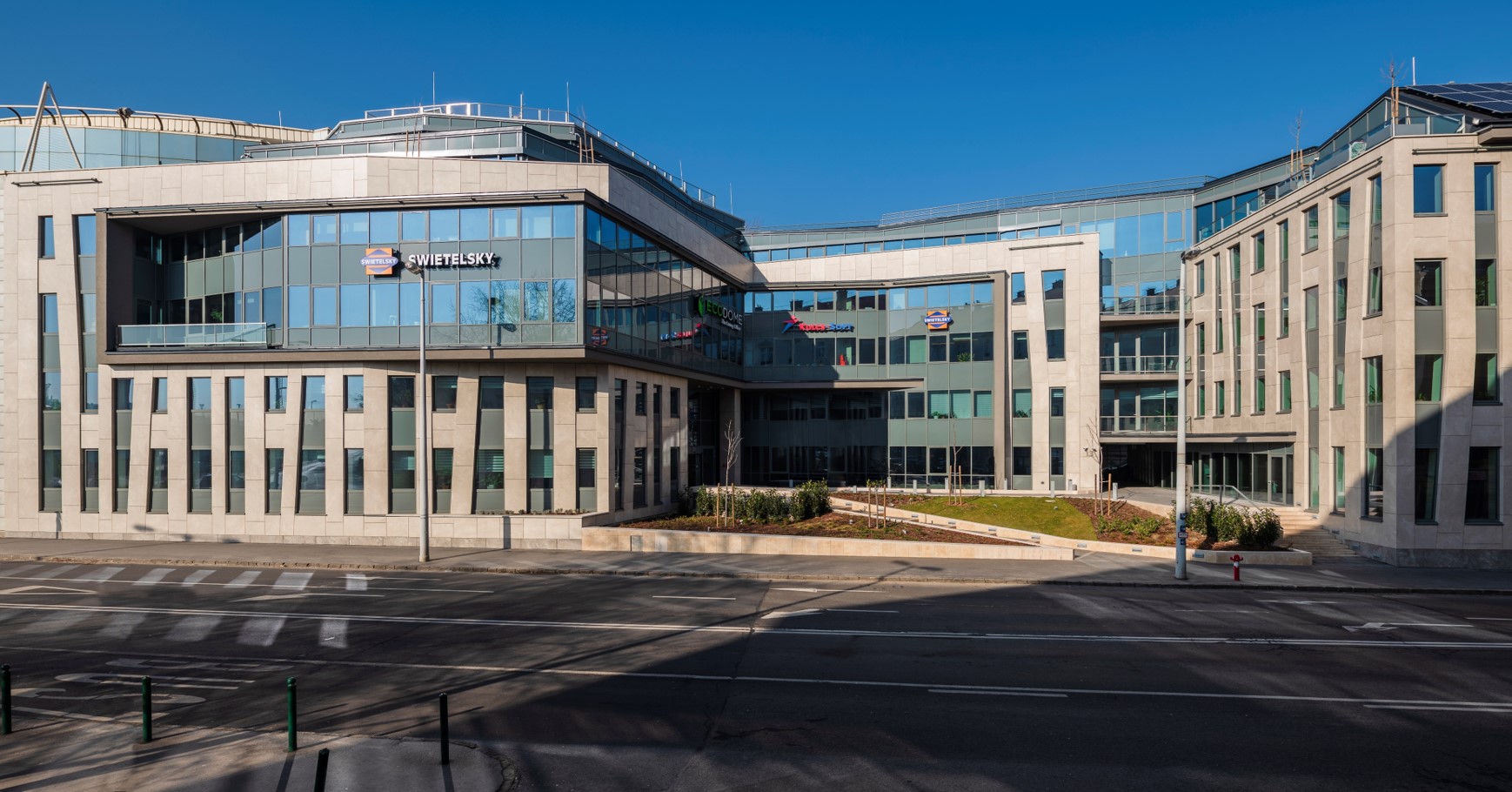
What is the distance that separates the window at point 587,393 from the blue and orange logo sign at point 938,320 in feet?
76.5

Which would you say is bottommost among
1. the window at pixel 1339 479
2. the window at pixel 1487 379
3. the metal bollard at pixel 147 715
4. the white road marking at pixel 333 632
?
the white road marking at pixel 333 632

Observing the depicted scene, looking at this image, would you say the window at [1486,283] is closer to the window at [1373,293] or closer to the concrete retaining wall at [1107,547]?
the window at [1373,293]

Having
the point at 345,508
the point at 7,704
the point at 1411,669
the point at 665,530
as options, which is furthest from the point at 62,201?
the point at 1411,669

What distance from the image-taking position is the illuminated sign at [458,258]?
33500 millimetres

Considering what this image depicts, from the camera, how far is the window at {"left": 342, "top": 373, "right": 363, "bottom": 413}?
34.5 metres

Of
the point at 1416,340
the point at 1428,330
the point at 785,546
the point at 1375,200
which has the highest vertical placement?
the point at 1375,200

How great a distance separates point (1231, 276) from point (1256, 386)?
6285 millimetres

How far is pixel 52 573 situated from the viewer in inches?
1102

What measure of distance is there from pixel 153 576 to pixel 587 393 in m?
15.7

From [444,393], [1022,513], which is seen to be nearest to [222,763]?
[444,393]

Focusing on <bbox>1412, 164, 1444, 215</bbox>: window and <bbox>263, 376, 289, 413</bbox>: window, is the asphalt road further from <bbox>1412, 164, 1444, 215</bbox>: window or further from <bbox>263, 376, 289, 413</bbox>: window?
<bbox>1412, 164, 1444, 215</bbox>: window

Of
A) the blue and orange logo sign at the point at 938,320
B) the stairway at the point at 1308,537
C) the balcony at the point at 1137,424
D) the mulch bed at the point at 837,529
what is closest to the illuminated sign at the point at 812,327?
the blue and orange logo sign at the point at 938,320

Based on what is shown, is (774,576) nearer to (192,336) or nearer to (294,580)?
(294,580)

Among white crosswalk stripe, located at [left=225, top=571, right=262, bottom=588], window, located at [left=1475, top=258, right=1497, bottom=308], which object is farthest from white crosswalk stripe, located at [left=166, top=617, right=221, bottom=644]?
window, located at [left=1475, top=258, right=1497, bottom=308]
